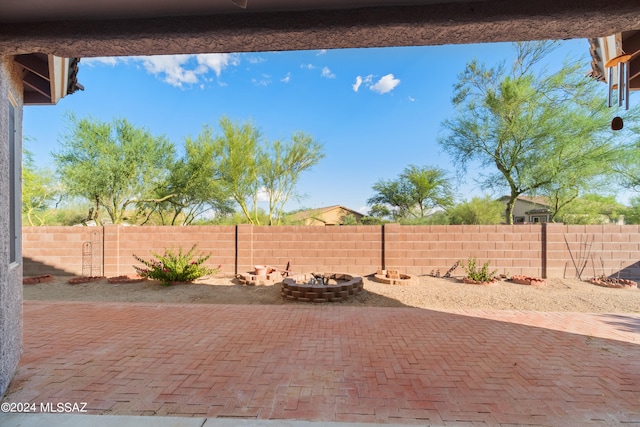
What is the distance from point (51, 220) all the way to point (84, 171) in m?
8.40

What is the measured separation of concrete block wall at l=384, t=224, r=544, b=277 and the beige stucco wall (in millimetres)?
7218

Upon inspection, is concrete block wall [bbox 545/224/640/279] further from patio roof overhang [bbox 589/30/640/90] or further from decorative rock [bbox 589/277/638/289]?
patio roof overhang [bbox 589/30/640/90]

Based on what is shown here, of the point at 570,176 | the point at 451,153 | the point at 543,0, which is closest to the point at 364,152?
the point at 451,153

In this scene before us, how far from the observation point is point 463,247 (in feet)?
25.0

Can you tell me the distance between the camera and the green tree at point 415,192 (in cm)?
2119

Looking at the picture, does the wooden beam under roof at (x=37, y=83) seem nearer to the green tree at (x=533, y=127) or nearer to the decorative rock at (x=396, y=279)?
the decorative rock at (x=396, y=279)

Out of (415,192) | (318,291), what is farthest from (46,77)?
(415,192)

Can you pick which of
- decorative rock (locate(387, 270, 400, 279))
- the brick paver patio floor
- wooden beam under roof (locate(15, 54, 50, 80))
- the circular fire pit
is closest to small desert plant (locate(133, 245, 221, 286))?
the brick paver patio floor

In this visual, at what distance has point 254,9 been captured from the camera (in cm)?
187

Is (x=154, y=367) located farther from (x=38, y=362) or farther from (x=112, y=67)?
(x=112, y=67)

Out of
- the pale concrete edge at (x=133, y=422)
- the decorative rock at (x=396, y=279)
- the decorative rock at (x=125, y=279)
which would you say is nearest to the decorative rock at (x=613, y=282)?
the decorative rock at (x=396, y=279)

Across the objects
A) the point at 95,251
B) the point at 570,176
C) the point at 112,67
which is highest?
the point at 112,67

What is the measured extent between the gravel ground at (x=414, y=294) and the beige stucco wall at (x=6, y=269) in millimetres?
3070

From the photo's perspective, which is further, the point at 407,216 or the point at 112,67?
the point at 407,216
